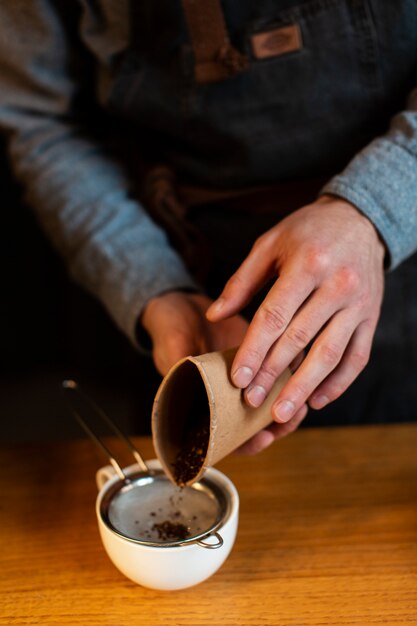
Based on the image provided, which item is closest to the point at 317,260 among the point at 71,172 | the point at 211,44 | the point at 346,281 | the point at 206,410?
the point at 346,281

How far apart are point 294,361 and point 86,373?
1322 millimetres

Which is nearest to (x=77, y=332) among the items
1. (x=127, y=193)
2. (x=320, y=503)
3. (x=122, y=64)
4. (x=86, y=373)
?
(x=86, y=373)

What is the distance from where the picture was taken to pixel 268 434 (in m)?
0.96

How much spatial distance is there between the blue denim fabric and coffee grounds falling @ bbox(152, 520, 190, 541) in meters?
0.40

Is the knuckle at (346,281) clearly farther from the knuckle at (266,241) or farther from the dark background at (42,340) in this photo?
the dark background at (42,340)

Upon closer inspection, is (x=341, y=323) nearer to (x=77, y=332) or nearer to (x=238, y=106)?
(x=238, y=106)

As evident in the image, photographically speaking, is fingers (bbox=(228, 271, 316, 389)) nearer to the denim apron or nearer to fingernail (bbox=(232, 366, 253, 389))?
fingernail (bbox=(232, 366, 253, 389))

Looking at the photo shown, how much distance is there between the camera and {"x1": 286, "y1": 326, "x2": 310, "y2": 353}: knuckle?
2.77 feet

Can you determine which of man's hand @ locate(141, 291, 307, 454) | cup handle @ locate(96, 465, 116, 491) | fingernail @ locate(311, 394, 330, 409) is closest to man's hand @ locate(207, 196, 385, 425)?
fingernail @ locate(311, 394, 330, 409)

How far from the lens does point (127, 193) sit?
136cm

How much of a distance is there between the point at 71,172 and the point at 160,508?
700 millimetres

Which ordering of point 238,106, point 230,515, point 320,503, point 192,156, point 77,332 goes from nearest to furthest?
point 230,515 < point 320,503 < point 238,106 < point 192,156 < point 77,332

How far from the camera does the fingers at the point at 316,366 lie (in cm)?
85

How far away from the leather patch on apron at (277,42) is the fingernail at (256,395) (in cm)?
59
